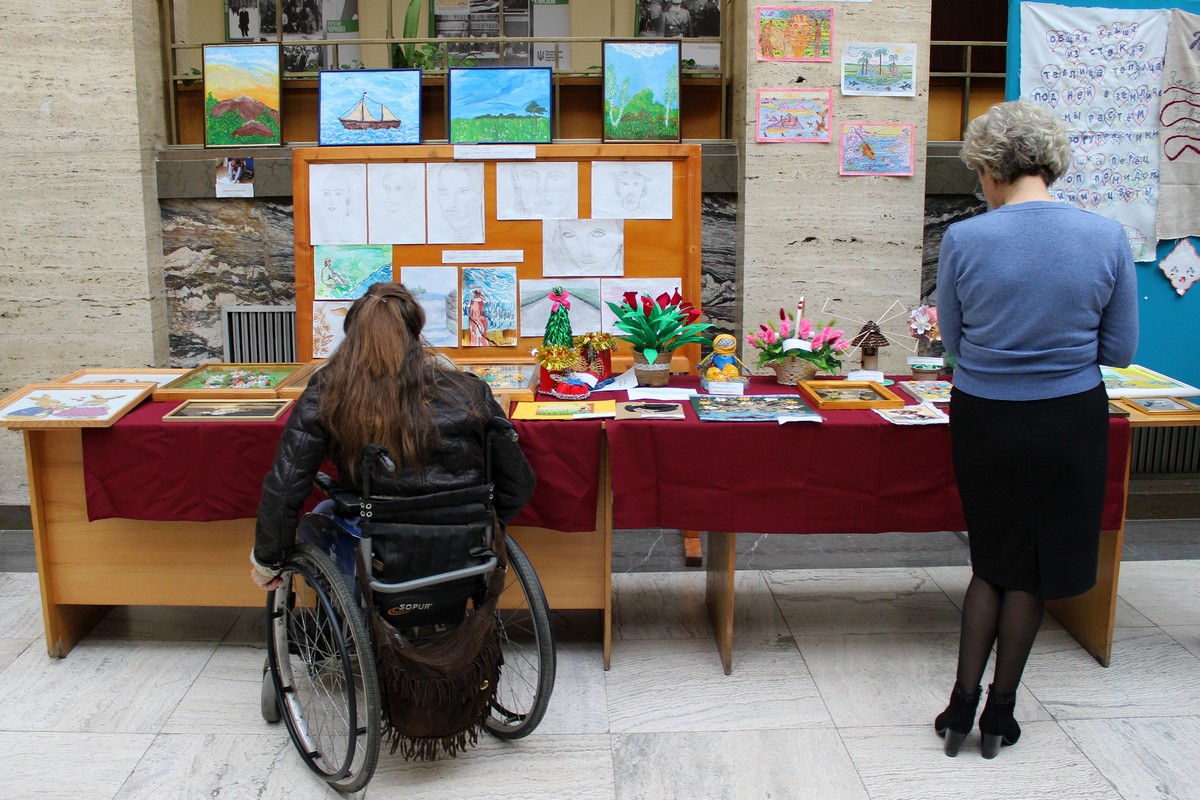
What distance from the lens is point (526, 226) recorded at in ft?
13.4

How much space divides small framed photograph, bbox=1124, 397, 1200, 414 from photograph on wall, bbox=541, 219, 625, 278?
190 centimetres

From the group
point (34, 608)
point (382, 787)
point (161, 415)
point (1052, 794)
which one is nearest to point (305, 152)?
point (161, 415)

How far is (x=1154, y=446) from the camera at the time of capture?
16.5 feet

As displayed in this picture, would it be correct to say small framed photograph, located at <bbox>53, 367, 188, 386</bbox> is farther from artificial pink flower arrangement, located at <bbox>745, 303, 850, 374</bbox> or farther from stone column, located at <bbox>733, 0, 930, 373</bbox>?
stone column, located at <bbox>733, 0, 930, 373</bbox>

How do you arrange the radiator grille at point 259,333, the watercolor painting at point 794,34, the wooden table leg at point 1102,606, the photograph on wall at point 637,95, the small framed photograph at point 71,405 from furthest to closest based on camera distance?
the radiator grille at point 259,333 → the watercolor painting at point 794,34 → the photograph on wall at point 637,95 → the wooden table leg at point 1102,606 → the small framed photograph at point 71,405

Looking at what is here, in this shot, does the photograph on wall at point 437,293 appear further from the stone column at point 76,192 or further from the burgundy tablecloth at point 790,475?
the stone column at point 76,192

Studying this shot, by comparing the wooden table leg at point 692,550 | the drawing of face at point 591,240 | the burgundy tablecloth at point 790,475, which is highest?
the drawing of face at point 591,240

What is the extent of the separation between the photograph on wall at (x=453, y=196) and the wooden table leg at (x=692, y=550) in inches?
61.0

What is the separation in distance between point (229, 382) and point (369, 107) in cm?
134

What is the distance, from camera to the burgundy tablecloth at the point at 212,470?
3119 mm

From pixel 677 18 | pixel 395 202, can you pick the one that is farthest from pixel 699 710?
pixel 677 18

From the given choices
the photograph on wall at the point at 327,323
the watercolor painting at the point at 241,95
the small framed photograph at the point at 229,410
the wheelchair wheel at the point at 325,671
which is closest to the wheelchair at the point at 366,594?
the wheelchair wheel at the point at 325,671

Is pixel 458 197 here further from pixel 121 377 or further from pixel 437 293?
pixel 121 377

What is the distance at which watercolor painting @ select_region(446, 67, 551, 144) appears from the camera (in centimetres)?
417
